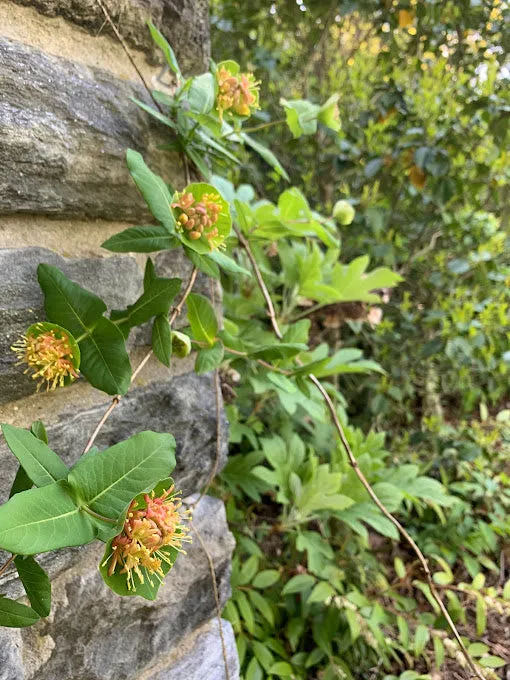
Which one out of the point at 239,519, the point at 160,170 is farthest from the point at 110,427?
the point at 239,519

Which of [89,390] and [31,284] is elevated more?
[31,284]

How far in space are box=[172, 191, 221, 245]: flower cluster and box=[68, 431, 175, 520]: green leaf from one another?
245mm

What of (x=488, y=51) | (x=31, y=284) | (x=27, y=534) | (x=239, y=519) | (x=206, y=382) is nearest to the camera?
(x=27, y=534)

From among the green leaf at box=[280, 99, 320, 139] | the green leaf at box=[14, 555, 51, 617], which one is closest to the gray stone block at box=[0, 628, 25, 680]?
the green leaf at box=[14, 555, 51, 617]

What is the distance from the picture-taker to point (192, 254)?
0.61 metres

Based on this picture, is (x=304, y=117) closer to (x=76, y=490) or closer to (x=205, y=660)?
(x=76, y=490)

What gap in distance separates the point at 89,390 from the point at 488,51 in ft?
5.46

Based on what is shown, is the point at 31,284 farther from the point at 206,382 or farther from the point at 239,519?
the point at 239,519

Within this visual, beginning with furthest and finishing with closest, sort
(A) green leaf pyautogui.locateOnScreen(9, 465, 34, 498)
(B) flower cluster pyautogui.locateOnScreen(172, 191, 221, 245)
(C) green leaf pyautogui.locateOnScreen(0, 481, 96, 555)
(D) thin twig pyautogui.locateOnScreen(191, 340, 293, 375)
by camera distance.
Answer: (D) thin twig pyautogui.locateOnScreen(191, 340, 293, 375) < (B) flower cluster pyautogui.locateOnScreen(172, 191, 221, 245) < (A) green leaf pyautogui.locateOnScreen(9, 465, 34, 498) < (C) green leaf pyautogui.locateOnScreen(0, 481, 96, 555)

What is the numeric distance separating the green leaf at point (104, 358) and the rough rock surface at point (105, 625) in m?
0.23

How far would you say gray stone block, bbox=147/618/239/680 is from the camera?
2.38 ft

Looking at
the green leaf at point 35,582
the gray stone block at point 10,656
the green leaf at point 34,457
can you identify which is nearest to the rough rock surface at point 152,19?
the green leaf at point 34,457

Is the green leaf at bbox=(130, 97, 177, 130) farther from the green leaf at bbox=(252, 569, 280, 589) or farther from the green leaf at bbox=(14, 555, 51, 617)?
the green leaf at bbox=(252, 569, 280, 589)

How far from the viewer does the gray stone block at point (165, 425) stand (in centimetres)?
60
